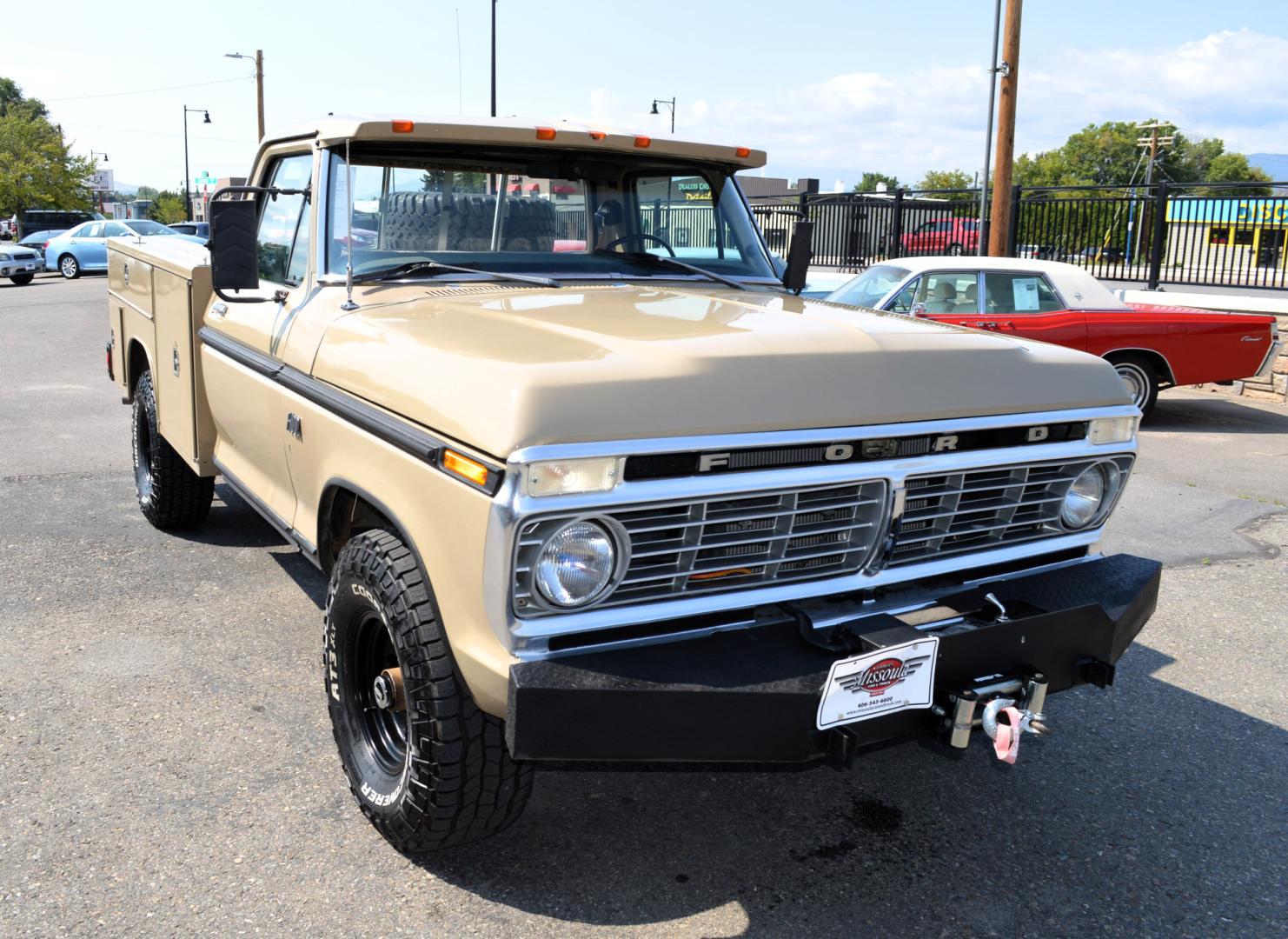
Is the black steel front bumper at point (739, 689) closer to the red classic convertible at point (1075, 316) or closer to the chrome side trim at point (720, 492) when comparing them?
the chrome side trim at point (720, 492)

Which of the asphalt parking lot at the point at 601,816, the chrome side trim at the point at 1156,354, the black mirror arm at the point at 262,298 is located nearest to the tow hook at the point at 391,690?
the asphalt parking lot at the point at 601,816

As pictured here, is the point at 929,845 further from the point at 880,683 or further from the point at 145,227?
the point at 145,227

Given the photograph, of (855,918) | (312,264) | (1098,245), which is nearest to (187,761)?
(312,264)

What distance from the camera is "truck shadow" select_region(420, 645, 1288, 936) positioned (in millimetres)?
2830

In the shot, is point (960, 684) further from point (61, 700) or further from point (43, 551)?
point (43, 551)

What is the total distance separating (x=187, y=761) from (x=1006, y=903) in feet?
→ 8.07

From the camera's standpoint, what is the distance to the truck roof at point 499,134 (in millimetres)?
3705

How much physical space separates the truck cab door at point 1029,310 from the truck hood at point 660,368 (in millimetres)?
6609

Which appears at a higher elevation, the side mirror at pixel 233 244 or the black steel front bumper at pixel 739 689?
the side mirror at pixel 233 244

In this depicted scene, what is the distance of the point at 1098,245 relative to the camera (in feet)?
51.8

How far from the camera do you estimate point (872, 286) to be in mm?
9820

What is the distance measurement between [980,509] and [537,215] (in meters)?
1.91

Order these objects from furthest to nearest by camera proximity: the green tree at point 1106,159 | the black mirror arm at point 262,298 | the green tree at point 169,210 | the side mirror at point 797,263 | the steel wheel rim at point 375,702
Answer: the green tree at point 1106,159 → the green tree at point 169,210 → the side mirror at point 797,263 → the black mirror arm at point 262,298 → the steel wheel rim at point 375,702

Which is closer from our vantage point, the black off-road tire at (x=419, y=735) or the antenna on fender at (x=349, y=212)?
the black off-road tire at (x=419, y=735)
